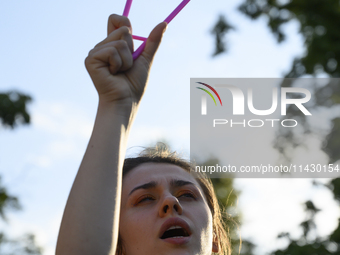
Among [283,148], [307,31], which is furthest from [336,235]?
[307,31]

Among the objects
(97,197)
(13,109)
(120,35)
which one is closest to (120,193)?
(97,197)

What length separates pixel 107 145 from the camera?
1.37m

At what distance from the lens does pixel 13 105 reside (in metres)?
10.9

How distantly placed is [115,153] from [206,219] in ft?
3.00

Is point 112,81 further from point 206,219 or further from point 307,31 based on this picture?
point 307,31

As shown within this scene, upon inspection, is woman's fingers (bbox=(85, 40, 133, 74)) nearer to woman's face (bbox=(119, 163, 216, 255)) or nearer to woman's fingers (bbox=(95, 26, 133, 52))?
woman's fingers (bbox=(95, 26, 133, 52))

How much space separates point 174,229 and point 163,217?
0.08 m

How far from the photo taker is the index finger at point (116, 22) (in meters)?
1.61

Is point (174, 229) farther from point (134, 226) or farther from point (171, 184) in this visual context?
point (171, 184)

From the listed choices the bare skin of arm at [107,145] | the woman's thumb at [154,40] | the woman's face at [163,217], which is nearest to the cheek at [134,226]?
the woman's face at [163,217]

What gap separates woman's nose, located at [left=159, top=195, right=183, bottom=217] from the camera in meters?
1.98

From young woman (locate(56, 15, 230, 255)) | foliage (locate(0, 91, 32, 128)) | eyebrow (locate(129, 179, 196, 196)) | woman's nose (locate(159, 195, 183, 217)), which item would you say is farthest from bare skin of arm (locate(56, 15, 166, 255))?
foliage (locate(0, 91, 32, 128))

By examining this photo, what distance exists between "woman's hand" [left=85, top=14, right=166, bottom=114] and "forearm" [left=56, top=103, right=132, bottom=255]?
9cm

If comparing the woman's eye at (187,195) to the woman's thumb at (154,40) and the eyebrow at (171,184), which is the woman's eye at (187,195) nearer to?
the eyebrow at (171,184)
